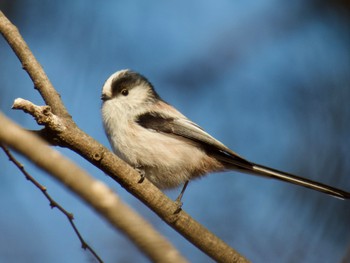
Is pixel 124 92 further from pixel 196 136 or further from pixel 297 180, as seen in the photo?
pixel 297 180

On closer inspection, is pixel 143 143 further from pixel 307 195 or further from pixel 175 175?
pixel 307 195

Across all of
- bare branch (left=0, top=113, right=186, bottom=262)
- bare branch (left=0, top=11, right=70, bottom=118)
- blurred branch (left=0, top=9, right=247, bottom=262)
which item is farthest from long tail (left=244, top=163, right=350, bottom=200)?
bare branch (left=0, top=113, right=186, bottom=262)

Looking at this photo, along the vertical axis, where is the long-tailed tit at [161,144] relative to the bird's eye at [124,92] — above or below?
below

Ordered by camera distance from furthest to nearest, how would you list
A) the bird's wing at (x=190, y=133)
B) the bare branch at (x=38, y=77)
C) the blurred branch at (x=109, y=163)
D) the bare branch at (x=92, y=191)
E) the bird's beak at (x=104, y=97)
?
the bird's beak at (x=104, y=97) → the bird's wing at (x=190, y=133) → the bare branch at (x=38, y=77) → the blurred branch at (x=109, y=163) → the bare branch at (x=92, y=191)

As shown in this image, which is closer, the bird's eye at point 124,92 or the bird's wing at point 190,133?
the bird's wing at point 190,133

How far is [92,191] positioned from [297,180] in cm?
225

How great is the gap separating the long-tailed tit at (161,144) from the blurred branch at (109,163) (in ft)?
2.43

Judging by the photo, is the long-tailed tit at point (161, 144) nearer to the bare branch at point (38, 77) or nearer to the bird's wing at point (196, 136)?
the bird's wing at point (196, 136)

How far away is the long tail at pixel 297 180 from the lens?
10.5 ft

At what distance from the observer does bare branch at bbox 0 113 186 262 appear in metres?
1.25

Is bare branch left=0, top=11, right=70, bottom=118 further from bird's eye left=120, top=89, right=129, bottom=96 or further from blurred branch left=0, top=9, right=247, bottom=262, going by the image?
bird's eye left=120, top=89, right=129, bottom=96

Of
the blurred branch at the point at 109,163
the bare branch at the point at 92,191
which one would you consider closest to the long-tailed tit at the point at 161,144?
the blurred branch at the point at 109,163

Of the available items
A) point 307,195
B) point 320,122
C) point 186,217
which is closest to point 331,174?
point 307,195

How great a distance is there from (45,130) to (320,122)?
3.45 meters
